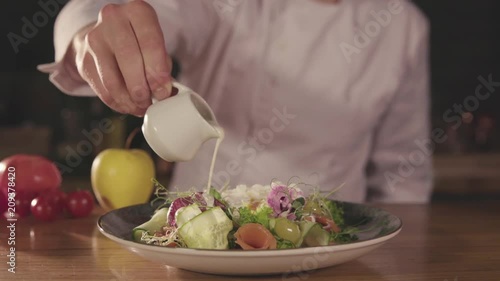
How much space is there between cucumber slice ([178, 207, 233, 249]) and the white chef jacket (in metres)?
0.86

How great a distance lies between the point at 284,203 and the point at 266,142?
32.6 inches

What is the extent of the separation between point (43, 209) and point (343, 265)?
647mm

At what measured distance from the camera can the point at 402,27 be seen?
189cm

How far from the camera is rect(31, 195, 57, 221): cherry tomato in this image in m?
1.28

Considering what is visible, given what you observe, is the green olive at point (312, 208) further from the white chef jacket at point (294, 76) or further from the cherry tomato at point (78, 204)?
the white chef jacket at point (294, 76)

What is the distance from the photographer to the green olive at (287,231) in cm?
90

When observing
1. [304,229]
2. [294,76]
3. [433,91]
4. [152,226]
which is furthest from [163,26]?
[433,91]

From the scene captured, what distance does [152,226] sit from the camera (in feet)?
3.23

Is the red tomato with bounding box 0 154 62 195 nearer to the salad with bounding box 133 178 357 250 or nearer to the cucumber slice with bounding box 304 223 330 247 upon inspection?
the salad with bounding box 133 178 357 250

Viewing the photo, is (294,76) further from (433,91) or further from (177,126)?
(433,91)

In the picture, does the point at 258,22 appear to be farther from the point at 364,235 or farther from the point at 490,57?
the point at 490,57

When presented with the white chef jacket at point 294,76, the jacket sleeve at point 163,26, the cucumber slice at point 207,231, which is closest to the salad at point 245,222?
the cucumber slice at point 207,231

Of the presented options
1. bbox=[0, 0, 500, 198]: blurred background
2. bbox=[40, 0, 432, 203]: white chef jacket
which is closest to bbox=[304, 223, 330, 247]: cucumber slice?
bbox=[40, 0, 432, 203]: white chef jacket

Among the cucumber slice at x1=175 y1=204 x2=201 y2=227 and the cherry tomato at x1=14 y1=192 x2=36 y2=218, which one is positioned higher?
the cucumber slice at x1=175 y1=204 x2=201 y2=227
